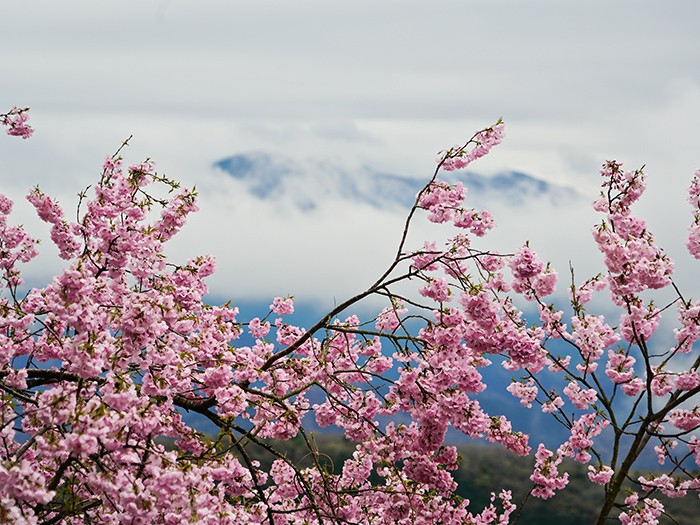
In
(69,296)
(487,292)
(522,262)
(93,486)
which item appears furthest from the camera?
(522,262)

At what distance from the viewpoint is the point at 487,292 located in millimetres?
7379

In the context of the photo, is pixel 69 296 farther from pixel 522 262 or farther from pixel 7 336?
pixel 522 262

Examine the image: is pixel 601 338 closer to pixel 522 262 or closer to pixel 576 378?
pixel 576 378

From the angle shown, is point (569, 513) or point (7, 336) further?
point (569, 513)

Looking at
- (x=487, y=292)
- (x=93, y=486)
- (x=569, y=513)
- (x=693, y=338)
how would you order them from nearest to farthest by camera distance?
(x=93, y=486), (x=487, y=292), (x=693, y=338), (x=569, y=513)

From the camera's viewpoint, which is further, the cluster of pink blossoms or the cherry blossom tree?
the cluster of pink blossoms

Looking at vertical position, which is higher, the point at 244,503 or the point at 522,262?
the point at 522,262

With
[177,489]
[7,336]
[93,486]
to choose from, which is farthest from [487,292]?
[7,336]

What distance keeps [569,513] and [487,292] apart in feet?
58.7

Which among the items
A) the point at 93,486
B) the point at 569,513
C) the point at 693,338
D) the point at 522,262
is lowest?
the point at 93,486

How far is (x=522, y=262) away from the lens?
25.8ft

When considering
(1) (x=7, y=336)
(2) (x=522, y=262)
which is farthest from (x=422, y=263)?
(1) (x=7, y=336)

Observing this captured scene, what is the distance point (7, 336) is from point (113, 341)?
3.18 metres

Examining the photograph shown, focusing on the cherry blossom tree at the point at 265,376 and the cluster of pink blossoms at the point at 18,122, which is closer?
the cherry blossom tree at the point at 265,376
